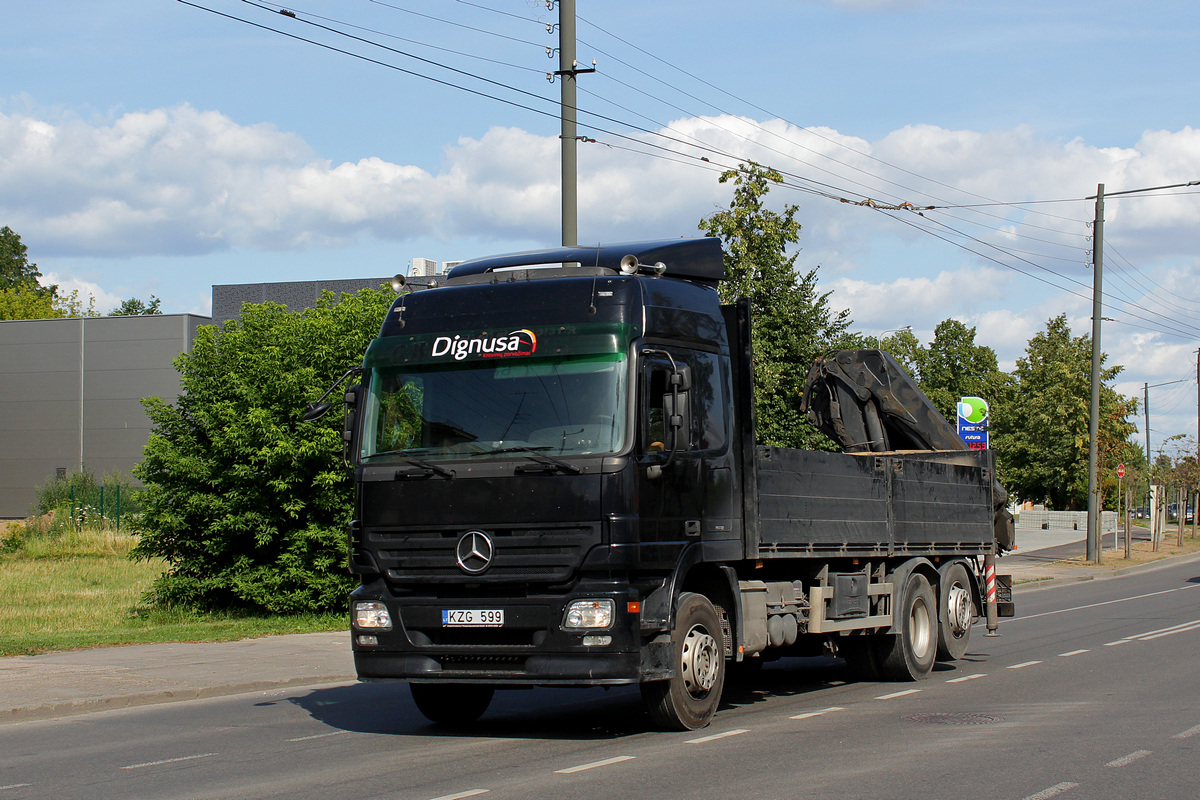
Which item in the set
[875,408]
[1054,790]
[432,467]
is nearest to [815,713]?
[1054,790]

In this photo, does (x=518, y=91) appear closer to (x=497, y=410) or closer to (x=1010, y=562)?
(x=497, y=410)

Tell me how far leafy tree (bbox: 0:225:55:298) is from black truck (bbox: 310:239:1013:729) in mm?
99551

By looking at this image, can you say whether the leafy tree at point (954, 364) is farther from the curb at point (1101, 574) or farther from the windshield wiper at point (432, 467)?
the windshield wiper at point (432, 467)

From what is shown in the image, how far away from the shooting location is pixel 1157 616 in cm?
2081

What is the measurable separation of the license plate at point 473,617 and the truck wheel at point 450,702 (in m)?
1.42

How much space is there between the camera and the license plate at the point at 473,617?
8805 millimetres

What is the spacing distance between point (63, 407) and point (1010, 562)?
124 ft

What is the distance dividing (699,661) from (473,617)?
5.85 ft

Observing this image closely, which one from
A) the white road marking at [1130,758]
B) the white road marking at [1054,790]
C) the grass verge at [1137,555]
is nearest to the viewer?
the white road marking at [1054,790]

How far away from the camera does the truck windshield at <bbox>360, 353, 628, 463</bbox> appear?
346 inches

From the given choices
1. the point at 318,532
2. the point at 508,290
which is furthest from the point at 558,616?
the point at 318,532

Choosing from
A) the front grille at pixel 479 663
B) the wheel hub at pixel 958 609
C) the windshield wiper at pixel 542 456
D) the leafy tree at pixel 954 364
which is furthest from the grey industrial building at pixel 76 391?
the leafy tree at pixel 954 364

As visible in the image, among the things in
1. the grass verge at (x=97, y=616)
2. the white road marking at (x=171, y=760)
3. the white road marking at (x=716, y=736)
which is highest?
the white road marking at (x=716, y=736)

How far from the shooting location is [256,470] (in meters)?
19.0
